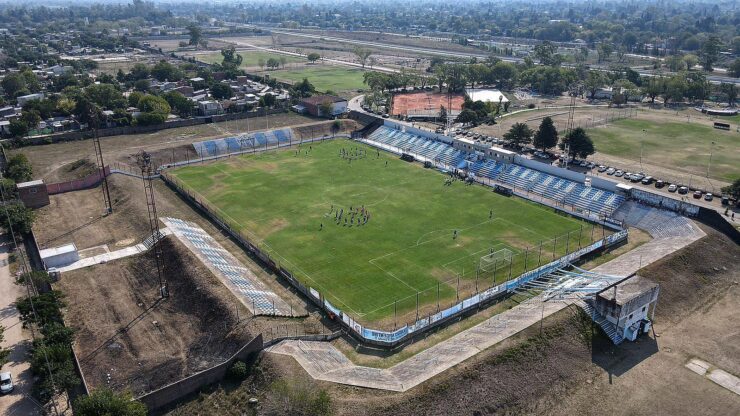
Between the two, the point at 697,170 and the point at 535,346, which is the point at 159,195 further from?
the point at 697,170

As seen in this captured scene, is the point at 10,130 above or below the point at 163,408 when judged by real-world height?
above

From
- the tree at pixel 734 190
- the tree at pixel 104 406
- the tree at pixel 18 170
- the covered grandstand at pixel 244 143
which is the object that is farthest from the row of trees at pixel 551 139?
the tree at pixel 18 170

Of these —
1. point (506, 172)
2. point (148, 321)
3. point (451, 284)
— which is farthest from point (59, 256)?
point (506, 172)

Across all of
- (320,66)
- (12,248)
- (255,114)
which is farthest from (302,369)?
(320,66)

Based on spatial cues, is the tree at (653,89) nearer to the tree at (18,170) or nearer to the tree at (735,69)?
the tree at (735,69)

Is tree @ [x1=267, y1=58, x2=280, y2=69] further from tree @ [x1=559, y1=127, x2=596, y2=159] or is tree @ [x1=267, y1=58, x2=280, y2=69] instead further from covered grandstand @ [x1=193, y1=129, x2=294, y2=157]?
tree @ [x1=559, y1=127, x2=596, y2=159]

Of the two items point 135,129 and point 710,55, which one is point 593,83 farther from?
point 135,129
